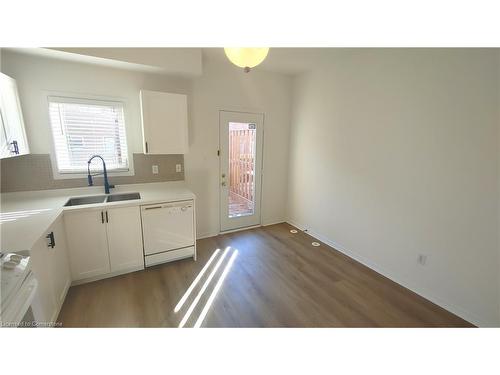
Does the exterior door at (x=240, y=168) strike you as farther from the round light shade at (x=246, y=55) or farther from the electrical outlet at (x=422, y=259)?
the electrical outlet at (x=422, y=259)

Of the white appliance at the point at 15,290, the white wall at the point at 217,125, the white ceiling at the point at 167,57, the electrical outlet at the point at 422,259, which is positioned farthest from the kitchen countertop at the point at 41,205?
the electrical outlet at the point at 422,259

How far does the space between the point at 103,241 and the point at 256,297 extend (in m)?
1.71

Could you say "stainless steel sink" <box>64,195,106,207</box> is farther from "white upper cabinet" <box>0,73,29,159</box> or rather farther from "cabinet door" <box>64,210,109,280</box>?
"white upper cabinet" <box>0,73,29,159</box>

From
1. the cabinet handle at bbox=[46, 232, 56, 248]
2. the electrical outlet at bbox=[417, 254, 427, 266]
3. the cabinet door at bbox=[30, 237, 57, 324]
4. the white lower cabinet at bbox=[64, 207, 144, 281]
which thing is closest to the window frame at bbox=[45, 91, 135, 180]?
the white lower cabinet at bbox=[64, 207, 144, 281]

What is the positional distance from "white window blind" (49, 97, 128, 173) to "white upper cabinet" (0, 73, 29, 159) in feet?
0.91

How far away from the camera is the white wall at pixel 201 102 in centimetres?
225

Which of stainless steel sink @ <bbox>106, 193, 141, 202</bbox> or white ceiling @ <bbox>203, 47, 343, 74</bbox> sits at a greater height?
white ceiling @ <bbox>203, 47, 343, 74</bbox>

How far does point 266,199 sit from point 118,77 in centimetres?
279

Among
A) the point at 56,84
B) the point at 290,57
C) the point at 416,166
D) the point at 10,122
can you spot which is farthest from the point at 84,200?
the point at 416,166

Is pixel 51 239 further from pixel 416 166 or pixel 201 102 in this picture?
pixel 416 166

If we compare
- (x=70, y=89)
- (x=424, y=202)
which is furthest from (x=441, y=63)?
(x=70, y=89)

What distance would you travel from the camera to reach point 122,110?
8.61ft

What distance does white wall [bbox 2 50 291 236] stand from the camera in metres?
2.25

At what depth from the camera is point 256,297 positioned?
2.15m
